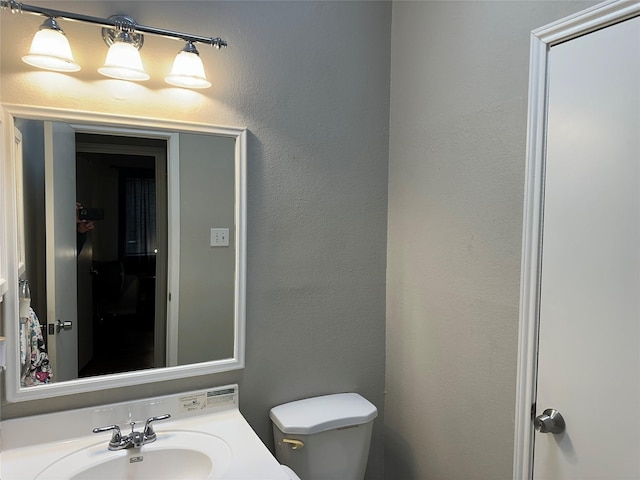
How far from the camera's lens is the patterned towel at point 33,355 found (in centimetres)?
129

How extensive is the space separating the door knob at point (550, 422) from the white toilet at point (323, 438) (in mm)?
606

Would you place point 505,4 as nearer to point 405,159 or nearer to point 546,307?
point 405,159

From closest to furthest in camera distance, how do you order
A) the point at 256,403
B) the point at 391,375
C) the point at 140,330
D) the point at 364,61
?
the point at 140,330 → the point at 256,403 → the point at 364,61 → the point at 391,375

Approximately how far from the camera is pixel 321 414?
62.7 inches

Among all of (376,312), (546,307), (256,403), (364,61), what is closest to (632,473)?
(546,307)

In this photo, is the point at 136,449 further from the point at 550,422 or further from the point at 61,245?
the point at 550,422

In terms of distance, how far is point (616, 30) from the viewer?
104cm

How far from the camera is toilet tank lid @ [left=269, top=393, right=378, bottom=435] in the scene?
5.03ft

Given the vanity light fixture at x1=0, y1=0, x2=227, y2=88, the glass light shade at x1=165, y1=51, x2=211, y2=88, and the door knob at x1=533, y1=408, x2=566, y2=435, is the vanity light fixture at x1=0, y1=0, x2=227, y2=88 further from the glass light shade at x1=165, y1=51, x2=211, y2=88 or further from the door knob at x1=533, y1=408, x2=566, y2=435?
the door knob at x1=533, y1=408, x2=566, y2=435

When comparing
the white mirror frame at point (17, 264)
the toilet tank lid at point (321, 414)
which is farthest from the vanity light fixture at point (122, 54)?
the toilet tank lid at point (321, 414)

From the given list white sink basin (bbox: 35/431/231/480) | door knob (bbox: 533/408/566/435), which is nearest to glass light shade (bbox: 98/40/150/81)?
white sink basin (bbox: 35/431/231/480)

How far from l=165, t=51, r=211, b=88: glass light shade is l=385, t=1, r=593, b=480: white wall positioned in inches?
30.7

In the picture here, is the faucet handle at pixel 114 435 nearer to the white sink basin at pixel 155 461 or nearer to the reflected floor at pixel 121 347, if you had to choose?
the white sink basin at pixel 155 461

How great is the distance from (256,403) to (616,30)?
5.08 feet
